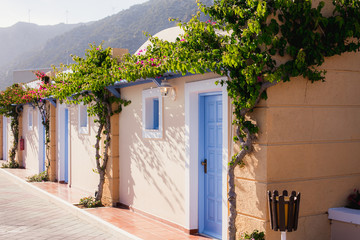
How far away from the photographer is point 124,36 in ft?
283

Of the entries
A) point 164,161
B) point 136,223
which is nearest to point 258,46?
point 164,161

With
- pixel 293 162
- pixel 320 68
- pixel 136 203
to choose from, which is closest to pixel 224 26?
pixel 320 68

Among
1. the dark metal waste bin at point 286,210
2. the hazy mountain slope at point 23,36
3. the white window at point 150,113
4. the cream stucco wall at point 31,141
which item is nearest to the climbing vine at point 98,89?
the white window at point 150,113

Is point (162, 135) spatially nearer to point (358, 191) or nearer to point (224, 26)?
point (224, 26)

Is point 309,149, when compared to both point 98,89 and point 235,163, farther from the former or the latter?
point 98,89

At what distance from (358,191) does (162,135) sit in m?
3.52

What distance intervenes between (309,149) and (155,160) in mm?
3359

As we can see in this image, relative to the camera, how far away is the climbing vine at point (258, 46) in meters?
5.55

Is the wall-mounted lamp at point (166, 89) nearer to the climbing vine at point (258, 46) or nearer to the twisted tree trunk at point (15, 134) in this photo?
the climbing vine at point (258, 46)

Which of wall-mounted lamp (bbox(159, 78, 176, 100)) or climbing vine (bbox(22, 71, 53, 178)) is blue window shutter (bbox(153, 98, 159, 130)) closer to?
wall-mounted lamp (bbox(159, 78, 176, 100))

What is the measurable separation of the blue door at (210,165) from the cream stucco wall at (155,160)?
0.35 metres

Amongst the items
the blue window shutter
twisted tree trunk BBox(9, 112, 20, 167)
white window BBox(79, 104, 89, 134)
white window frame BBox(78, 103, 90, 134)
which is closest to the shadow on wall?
the blue window shutter

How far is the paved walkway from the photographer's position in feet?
25.5

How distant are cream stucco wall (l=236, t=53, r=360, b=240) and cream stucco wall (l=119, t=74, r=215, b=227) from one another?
4.77 feet
